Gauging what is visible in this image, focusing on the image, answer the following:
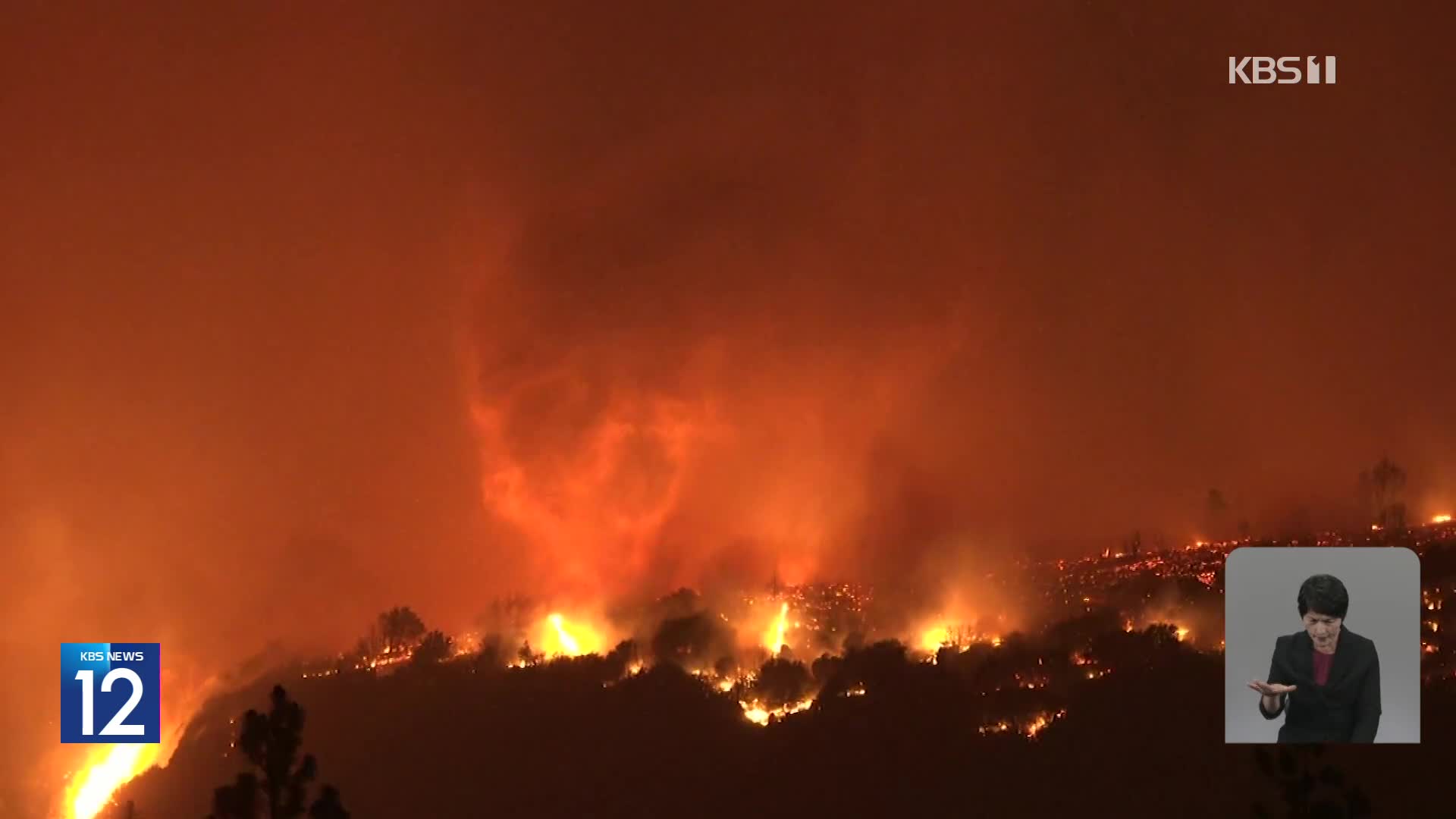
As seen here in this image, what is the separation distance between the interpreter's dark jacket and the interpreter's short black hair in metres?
0.45

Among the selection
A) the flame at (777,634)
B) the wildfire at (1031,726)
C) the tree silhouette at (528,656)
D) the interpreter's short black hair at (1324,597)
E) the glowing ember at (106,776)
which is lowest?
the glowing ember at (106,776)

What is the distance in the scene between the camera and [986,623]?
317 ft

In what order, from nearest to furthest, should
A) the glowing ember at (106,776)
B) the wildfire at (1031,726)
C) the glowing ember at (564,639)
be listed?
the wildfire at (1031,726)
the glowing ember at (106,776)
the glowing ember at (564,639)

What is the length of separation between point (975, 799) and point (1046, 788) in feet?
13.5

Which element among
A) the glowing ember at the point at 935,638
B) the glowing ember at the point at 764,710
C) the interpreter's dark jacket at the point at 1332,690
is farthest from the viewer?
the glowing ember at the point at 935,638

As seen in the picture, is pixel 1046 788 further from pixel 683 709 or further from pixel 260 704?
pixel 260 704

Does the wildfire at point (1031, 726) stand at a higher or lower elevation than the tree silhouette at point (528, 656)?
lower

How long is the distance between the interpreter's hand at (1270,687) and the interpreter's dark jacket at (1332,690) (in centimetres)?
8

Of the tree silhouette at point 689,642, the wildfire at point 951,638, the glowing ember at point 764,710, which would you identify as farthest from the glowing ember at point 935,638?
the tree silhouette at point 689,642

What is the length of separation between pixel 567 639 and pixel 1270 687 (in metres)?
83.4

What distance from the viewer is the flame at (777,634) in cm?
9931

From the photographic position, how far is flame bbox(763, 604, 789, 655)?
99312 millimetres

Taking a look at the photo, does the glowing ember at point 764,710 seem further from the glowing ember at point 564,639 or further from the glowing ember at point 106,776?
the glowing ember at point 106,776

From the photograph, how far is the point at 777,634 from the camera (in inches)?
3974
